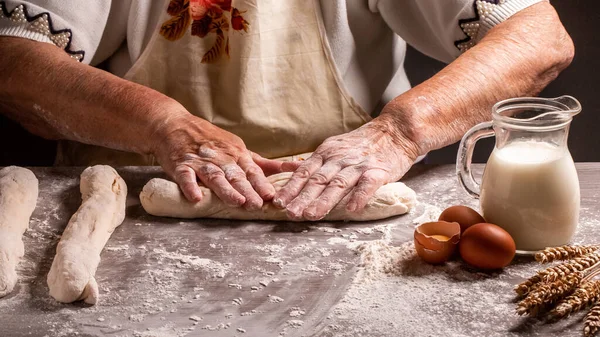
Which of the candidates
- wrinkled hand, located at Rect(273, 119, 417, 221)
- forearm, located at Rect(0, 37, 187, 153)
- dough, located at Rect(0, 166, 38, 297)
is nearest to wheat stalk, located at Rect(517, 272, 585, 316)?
wrinkled hand, located at Rect(273, 119, 417, 221)

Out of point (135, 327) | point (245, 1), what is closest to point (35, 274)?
point (135, 327)

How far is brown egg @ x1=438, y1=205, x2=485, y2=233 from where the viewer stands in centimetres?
126

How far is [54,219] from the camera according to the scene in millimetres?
1438

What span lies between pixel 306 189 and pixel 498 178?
0.37m

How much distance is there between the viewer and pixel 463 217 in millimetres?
1259

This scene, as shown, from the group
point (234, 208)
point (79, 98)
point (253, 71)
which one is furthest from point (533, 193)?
point (79, 98)

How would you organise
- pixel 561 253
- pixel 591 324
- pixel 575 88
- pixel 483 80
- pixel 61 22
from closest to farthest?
pixel 591 324 → pixel 561 253 → pixel 483 80 → pixel 61 22 → pixel 575 88

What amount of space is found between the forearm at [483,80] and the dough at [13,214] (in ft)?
2.32

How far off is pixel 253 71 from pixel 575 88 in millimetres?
1205

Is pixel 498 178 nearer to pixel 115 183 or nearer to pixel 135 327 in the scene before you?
pixel 135 327

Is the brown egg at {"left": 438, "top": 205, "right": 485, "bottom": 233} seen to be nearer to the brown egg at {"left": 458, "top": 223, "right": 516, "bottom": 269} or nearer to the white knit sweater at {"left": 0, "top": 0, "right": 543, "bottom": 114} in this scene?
the brown egg at {"left": 458, "top": 223, "right": 516, "bottom": 269}

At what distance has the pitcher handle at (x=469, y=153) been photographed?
4.30ft

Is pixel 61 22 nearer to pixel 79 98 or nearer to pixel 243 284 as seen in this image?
pixel 79 98

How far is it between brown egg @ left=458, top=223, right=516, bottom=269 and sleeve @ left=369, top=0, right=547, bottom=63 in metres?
0.77
